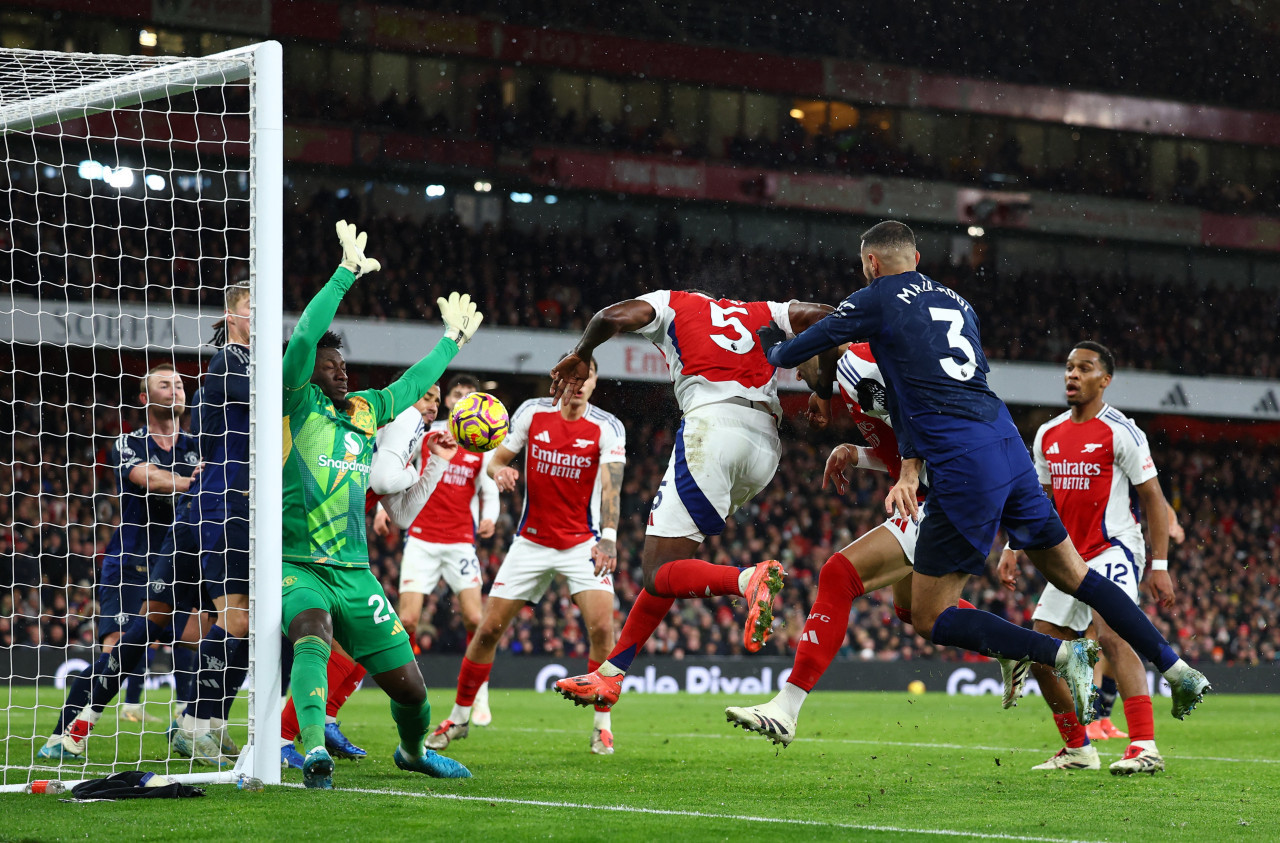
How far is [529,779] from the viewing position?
6316 millimetres

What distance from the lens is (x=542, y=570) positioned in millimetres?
9008

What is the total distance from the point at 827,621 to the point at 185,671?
152 inches

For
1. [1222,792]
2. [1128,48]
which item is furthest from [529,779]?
[1128,48]

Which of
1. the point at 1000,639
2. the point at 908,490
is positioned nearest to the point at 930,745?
the point at 1000,639

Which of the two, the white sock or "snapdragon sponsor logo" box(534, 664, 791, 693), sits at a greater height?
the white sock

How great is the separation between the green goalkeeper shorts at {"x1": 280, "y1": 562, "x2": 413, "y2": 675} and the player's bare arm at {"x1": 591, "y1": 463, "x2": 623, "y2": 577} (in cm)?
259

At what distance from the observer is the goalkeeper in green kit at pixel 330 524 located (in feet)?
18.4

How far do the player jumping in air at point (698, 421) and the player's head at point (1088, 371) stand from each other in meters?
2.37

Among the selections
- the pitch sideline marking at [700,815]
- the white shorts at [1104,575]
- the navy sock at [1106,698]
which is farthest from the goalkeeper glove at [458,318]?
the navy sock at [1106,698]

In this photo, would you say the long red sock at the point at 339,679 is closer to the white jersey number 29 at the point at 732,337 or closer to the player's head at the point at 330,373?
the player's head at the point at 330,373

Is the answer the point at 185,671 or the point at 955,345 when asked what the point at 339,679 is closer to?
the point at 185,671

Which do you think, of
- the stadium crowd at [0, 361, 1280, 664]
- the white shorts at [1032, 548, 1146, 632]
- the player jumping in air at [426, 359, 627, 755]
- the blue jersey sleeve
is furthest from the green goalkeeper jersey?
the stadium crowd at [0, 361, 1280, 664]

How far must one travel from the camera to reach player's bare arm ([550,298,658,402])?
5980mm

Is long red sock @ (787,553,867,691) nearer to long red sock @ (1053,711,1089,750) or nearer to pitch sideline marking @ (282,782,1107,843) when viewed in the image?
pitch sideline marking @ (282,782,1107,843)
